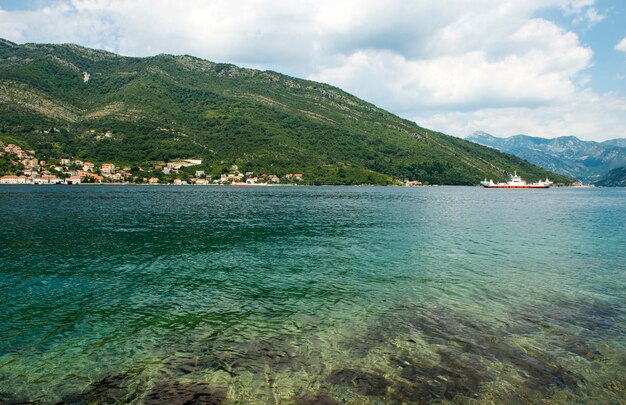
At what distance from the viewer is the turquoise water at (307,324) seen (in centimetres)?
1266

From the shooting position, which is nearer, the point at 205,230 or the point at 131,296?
the point at 131,296

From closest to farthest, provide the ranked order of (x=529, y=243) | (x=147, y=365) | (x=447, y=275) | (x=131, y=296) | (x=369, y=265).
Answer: (x=147, y=365), (x=131, y=296), (x=447, y=275), (x=369, y=265), (x=529, y=243)

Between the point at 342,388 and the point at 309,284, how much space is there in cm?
1367

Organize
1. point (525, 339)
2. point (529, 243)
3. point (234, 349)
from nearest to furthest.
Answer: point (234, 349), point (525, 339), point (529, 243)

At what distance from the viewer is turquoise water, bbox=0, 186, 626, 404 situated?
12.7m

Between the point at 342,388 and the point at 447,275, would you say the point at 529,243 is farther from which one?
the point at 342,388

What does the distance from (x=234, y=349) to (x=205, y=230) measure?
39.3 metres

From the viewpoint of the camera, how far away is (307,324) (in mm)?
18516

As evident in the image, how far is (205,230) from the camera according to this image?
173ft

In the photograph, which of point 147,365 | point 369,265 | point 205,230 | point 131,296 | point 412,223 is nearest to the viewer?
point 147,365

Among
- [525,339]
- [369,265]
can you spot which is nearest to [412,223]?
[369,265]

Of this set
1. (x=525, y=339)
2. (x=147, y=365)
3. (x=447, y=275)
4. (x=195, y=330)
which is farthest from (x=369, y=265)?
(x=147, y=365)

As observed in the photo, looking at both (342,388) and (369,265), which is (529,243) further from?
(342,388)

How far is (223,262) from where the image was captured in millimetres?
33156
